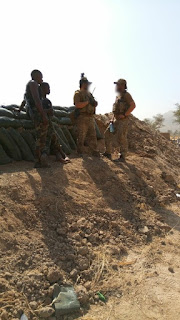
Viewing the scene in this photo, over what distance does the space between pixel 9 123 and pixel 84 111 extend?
4.14ft

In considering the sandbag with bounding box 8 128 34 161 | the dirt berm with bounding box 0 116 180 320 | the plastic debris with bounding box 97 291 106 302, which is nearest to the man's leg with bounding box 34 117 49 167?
the dirt berm with bounding box 0 116 180 320

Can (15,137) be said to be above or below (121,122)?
below

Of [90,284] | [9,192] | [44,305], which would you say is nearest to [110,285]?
[90,284]

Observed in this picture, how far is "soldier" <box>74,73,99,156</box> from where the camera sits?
5105 millimetres

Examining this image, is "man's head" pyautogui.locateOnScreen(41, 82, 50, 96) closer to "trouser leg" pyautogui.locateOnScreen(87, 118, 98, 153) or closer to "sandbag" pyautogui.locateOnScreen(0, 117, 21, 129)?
"sandbag" pyautogui.locateOnScreen(0, 117, 21, 129)

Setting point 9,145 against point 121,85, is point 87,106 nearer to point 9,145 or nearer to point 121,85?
point 121,85

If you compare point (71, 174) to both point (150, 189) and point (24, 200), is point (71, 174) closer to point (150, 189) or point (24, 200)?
point (24, 200)

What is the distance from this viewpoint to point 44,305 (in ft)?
8.39

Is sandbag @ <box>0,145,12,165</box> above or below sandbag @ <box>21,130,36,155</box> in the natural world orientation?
below

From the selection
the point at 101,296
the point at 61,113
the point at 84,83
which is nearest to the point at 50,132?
the point at 84,83

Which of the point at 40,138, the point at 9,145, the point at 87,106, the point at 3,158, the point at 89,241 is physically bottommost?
the point at 89,241

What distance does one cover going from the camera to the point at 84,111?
5.19 m

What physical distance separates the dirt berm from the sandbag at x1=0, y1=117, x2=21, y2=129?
0.72 meters

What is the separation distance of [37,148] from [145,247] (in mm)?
2070
